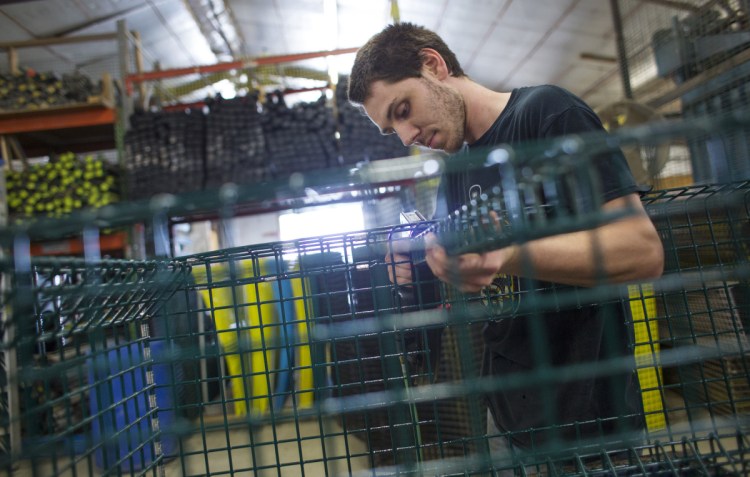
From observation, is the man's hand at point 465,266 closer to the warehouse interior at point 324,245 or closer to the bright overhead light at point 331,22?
the warehouse interior at point 324,245

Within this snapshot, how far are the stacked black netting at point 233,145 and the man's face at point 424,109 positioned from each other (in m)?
2.44

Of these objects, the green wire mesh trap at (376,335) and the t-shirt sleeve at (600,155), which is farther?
the t-shirt sleeve at (600,155)

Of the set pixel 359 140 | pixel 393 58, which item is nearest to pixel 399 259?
pixel 393 58

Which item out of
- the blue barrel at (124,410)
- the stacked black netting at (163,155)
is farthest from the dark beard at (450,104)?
the stacked black netting at (163,155)

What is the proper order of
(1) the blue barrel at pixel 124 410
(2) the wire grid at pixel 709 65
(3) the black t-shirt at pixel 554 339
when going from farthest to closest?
(2) the wire grid at pixel 709 65
(3) the black t-shirt at pixel 554 339
(1) the blue barrel at pixel 124 410

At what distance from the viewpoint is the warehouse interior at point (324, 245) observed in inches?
21.9

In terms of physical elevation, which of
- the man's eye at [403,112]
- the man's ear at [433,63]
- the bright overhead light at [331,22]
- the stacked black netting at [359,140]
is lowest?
the man's eye at [403,112]

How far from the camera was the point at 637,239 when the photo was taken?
0.74 metres

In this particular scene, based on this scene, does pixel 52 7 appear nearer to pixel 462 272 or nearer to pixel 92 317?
pixel 92 317

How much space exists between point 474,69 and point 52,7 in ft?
19.8

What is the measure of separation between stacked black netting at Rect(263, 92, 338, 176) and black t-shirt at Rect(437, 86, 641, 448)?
2651 millimetres

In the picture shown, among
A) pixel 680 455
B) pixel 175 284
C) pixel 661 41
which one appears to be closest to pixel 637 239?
pixel 680 455

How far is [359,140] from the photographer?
12.5 feet

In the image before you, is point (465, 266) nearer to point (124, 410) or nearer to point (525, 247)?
point (525, 247)
